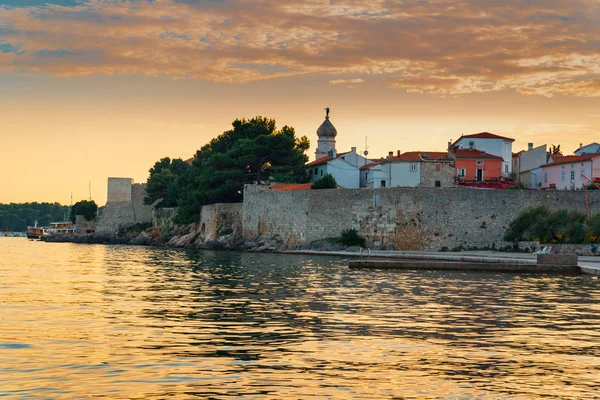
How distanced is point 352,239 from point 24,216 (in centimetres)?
14112

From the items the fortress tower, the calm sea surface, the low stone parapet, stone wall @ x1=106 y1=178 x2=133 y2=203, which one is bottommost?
the calm sea surface

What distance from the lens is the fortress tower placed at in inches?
3024

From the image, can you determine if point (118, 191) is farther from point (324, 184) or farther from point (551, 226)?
point (551, 226)

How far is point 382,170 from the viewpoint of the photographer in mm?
62531

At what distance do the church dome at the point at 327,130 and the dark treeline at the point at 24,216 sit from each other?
362 ft

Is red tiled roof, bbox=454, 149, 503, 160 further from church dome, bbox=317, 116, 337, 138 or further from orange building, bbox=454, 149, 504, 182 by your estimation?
church dome, bbox=317, 116, 337, 138

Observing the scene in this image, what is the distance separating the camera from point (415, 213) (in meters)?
50.8

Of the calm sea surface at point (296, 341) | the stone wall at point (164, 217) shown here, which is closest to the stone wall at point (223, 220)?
the stone wall at point (164, 217)

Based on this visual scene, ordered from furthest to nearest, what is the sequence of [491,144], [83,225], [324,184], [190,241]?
[83,225] → [190,241] → [491,144] → [324,184]

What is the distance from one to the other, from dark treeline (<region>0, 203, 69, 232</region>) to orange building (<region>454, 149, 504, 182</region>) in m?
129

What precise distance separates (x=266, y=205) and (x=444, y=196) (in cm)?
1316

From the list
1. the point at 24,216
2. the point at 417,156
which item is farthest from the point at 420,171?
the point at 24,216

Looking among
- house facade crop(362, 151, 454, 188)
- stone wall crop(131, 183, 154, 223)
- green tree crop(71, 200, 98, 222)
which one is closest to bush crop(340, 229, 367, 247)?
house facade crop(362, 151, 454, 188)

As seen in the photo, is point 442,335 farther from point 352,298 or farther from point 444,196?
point 444,196
